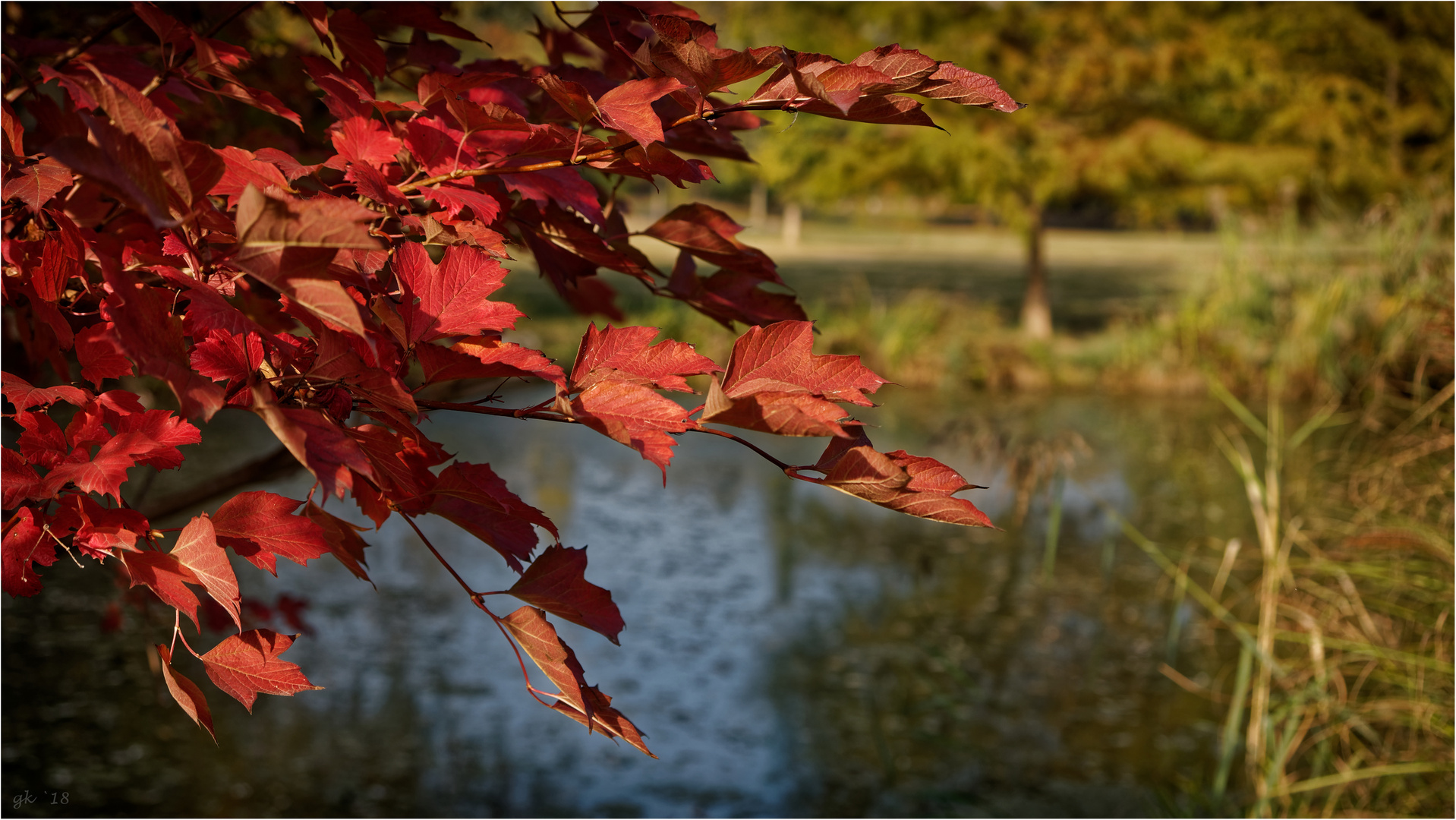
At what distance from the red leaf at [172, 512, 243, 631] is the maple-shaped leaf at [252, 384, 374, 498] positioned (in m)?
0.13

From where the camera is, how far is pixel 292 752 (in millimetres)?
3787

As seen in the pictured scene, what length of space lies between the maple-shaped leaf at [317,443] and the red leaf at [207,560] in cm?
13

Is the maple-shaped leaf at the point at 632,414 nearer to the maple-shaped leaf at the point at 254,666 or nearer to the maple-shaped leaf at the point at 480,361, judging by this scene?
the maple-shaped leaf at the point at 480,361

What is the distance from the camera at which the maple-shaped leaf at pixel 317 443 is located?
2.02ft

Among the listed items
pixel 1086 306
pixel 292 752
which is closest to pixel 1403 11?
pixel 1086 306

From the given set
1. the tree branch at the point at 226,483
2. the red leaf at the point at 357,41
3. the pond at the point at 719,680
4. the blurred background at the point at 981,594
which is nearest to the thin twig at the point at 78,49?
the blurred background at the point at 981,594

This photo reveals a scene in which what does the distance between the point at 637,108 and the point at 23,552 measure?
0.52 m

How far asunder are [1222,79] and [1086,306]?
5232 mm

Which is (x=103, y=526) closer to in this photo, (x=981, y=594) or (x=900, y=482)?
(x=900, y=482)

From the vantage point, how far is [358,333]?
0.59 m

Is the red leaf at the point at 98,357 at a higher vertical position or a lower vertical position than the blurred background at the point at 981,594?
higher

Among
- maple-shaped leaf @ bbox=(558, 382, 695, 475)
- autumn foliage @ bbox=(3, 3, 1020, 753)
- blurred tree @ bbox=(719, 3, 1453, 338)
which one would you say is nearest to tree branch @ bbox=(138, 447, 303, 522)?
autumn foliage @ bbox=(3, 3, 1020, 753)

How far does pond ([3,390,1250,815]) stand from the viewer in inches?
140

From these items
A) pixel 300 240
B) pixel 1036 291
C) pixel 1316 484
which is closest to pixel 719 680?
pixel 1316 484
